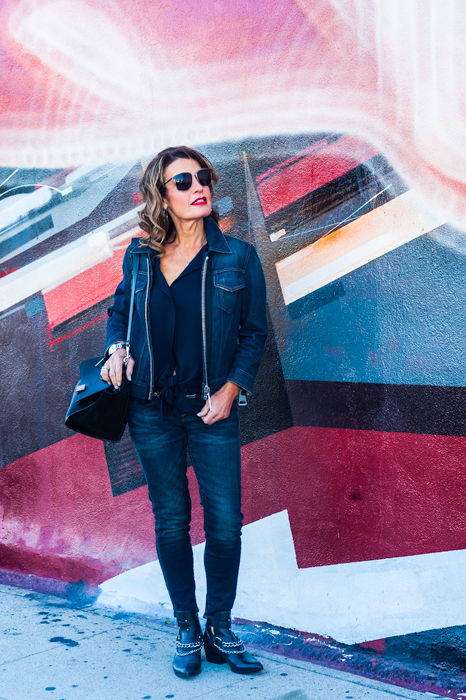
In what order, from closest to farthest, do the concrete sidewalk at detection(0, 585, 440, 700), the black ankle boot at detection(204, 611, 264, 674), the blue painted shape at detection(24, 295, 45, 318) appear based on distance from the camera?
1. the concrete sidewalk at detection(0, 585, 440, 700)
2. the black ankle boot at detection(204, 611, 264, 674)
3. the blue painted shape at detection(24, 295, 45, 318)

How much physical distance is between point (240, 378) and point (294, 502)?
0.77 metres

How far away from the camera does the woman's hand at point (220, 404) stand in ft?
7.63

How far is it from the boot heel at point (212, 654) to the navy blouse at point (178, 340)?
3.02 ft

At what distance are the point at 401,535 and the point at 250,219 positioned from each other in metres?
1.56

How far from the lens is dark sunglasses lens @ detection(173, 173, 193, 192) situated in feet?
7.72

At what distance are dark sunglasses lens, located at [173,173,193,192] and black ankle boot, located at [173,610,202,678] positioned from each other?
1.65 meters

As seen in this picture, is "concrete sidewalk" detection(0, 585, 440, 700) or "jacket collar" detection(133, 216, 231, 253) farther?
"jacket collar" detection(133, 216, 231, 253)

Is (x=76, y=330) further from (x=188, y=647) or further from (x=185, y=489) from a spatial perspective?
(x=188, y=647)

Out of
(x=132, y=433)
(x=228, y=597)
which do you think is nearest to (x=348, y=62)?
(x=132, y=433)

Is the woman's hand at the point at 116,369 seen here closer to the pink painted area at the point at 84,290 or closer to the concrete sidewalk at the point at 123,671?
the pink painted area at the point at 84,290

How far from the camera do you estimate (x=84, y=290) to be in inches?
135

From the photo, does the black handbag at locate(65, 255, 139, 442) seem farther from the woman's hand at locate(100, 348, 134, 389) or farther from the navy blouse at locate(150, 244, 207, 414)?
the navy blouse at locate(150, 244, 207, 414)

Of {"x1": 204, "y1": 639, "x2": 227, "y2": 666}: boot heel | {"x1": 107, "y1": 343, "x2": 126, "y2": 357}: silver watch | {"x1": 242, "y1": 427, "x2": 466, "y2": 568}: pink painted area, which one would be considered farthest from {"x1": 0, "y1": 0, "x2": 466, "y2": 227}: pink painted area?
{"x1": 204, "y1": 639, "x2": 227, "y2": 666}: boot heel

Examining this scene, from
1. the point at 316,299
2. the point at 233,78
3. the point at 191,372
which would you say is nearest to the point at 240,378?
the point at 191,372
